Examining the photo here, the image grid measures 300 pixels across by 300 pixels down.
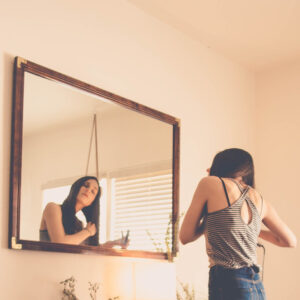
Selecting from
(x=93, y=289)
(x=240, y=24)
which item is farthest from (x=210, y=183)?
(x=240, y=24)

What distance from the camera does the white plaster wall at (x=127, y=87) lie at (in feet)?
8.09

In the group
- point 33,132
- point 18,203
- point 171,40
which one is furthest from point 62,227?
point 171,40

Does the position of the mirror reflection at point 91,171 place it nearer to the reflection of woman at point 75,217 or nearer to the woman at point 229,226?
the reflection of woman at point 75,217

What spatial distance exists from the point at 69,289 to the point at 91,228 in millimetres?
318

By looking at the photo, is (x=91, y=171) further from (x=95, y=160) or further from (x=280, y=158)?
(x=280, y=158)

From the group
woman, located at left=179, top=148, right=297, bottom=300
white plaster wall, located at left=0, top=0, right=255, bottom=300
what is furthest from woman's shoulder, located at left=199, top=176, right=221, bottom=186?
white plaster wall, located at left=0, top=0, right=255, bottom=300

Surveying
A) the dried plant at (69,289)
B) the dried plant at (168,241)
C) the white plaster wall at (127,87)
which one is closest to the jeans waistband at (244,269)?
the white plaster wall at (127,87)

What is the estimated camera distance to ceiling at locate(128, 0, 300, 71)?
3314mm

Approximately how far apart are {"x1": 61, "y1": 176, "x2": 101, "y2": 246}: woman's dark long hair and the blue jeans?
801 millimetres

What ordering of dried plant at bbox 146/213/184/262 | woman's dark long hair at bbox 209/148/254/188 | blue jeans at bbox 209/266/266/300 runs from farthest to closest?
1. dried plant at bbox 146/213/184/262
2. woman's dark long hair at bbox 209/148/254/188
3. blue jeans at bbox 209/266/266/300

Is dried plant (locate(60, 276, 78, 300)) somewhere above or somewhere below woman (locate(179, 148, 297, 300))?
below

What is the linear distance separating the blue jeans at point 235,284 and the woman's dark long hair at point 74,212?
2.63 ft

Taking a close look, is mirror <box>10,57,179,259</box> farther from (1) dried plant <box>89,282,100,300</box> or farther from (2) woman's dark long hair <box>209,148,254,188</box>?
(2) woman's dark long hair <box>209,148,254,188</box>

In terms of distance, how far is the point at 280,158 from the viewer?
412 centimetres
